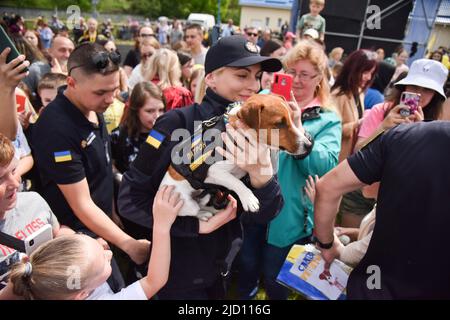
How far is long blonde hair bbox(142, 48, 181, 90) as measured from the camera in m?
4.45

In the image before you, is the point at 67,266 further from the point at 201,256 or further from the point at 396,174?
the point at 396,174

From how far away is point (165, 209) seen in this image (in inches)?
65.9

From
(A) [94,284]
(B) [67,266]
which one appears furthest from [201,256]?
(B) [67,266]

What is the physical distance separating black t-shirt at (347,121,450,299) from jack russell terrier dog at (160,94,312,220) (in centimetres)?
37

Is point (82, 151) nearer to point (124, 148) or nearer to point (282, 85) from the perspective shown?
point (124, 148)

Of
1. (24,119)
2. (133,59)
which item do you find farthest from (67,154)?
(133,59)

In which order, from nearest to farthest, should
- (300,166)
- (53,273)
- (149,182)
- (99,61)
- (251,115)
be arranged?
(53,273), (251,115), (149,182), (99,61), (300,166)

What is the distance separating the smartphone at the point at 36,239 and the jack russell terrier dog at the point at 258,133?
626mm

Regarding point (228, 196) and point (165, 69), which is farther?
point (165, 69)

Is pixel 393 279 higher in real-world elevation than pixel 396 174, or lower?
lower

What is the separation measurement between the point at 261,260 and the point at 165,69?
3019 millimetres

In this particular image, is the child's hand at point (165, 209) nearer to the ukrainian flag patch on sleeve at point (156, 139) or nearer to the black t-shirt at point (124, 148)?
the ukrainian flag patch on sleeve at point (156, 139)
